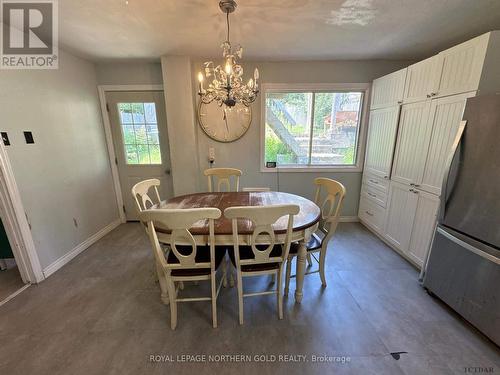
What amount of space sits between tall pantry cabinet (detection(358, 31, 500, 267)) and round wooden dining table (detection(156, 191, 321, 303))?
128 cm

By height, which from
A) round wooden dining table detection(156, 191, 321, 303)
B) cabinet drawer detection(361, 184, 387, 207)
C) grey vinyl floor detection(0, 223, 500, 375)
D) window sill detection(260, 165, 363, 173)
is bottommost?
grey vinyl floor detection(0, 223, 500, 375)

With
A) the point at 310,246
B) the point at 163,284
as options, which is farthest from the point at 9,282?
the point at 310,246

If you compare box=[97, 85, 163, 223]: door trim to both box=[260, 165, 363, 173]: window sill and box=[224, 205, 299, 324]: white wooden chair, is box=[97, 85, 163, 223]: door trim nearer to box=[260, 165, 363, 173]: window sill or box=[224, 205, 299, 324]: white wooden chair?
box=[260, 165, 363, 173]: window sill

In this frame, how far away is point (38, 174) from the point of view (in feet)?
7.11

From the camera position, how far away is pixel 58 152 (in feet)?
7.90

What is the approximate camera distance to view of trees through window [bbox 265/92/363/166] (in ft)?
10.5

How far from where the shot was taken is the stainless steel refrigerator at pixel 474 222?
140 centimetres

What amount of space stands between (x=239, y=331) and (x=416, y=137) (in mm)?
2622

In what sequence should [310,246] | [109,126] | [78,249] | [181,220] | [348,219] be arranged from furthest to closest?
[348,219] → [109,126] → [78,249] → [310,246] → [181,220]

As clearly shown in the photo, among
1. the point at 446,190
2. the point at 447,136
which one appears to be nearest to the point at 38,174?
the point at 446,190

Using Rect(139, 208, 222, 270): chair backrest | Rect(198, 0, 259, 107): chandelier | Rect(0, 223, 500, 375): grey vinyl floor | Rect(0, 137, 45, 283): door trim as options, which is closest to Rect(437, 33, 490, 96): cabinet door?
Rect(198, 0, 259, 107): chandelier

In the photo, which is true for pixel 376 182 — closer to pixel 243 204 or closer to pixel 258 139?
pixel 258 139

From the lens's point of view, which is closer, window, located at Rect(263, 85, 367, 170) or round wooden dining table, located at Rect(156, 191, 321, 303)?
round wooden dining table, located at Rect(156, 191, 321, 303)

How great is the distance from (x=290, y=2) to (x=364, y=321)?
2.59 m
